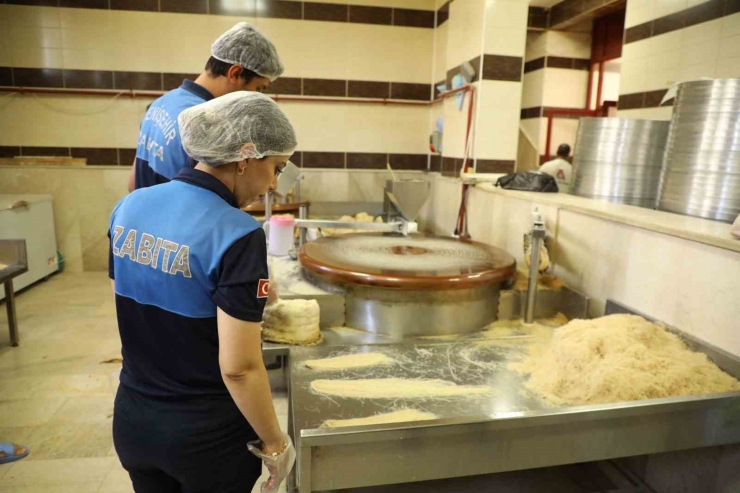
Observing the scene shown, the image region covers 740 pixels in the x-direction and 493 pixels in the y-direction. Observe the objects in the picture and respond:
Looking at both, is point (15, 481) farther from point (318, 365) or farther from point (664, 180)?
point (664, 180)

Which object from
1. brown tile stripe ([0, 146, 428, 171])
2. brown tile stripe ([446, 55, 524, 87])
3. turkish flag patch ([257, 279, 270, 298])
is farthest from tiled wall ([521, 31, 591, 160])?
turkish flag patch ([257, 279, 270, 298])

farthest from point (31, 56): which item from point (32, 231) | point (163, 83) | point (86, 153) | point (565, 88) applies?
point (565, 88)

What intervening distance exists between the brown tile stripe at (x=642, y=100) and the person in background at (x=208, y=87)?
3.43m

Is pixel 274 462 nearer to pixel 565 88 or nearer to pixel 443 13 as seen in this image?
pixel 443 13

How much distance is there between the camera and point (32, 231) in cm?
491

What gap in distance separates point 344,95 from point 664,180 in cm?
399

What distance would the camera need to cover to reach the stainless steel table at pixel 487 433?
145 cm

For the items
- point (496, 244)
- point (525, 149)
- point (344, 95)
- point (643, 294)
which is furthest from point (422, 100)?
point (643, 294)

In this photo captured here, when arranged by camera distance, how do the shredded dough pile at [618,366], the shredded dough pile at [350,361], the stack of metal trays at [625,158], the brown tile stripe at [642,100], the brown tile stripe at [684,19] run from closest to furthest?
the shredded dough pile at [618,366], the shredded dough pile at [350,361], the stack of metal trays at [625,158], the brown tile stripe at [684,19], the brown tile stripe at [642,100]

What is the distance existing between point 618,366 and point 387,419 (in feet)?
2.73

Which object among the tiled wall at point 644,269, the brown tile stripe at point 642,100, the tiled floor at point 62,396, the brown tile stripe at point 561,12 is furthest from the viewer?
the brown tile stripe at point 561,12

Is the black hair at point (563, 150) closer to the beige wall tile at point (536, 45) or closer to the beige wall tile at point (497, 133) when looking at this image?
the beige wall tile at point (497, 133)

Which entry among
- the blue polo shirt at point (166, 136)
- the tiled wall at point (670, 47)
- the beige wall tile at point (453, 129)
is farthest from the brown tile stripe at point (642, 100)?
the blue polo shirt at point (166, 136)

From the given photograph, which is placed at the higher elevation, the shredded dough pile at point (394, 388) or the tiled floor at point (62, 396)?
the shredded dough pile at point (394, 388)
